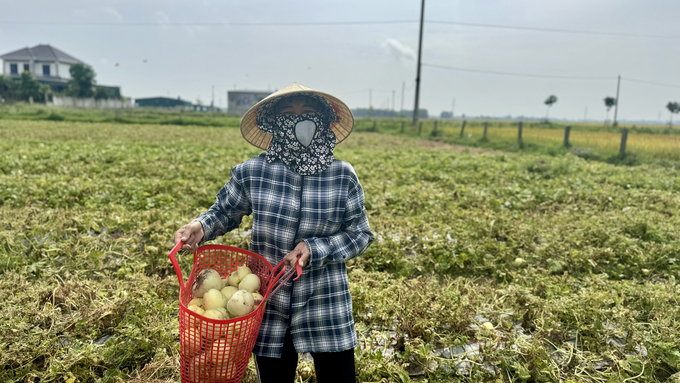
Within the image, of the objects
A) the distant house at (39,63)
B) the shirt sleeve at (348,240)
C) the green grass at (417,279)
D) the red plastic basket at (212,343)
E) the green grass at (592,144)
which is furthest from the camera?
the distant house at (39,63)

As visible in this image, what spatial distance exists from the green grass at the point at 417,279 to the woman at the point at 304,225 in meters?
0.81

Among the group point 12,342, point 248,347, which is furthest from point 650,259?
point 12,342

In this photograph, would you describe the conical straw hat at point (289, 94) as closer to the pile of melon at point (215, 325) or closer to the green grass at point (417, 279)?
the pile of melon at point (215, 325)

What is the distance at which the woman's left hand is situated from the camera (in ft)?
5.56

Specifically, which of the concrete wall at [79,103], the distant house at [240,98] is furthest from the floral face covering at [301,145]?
the distant house at [240,98]

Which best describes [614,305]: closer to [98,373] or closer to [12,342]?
[98,373]

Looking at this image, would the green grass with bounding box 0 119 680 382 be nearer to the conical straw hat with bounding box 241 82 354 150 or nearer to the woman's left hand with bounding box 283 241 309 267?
the woman's left hand with bounding box 283 241 309 267

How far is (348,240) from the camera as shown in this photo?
1.89 m

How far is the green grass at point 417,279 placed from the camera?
8.62 feet

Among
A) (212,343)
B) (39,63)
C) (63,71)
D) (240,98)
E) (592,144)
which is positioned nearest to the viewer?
(212,343)

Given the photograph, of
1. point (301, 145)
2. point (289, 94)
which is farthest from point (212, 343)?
point (289, 94)

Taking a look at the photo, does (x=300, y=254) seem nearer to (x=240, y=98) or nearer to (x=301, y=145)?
(x=301, y=145)

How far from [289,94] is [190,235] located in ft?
2.43

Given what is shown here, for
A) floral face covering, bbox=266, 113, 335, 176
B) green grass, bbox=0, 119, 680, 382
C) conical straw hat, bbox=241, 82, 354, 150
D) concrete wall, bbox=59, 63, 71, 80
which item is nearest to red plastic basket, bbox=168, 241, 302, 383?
floral face covering, bbox=266, 113, 335, 176
